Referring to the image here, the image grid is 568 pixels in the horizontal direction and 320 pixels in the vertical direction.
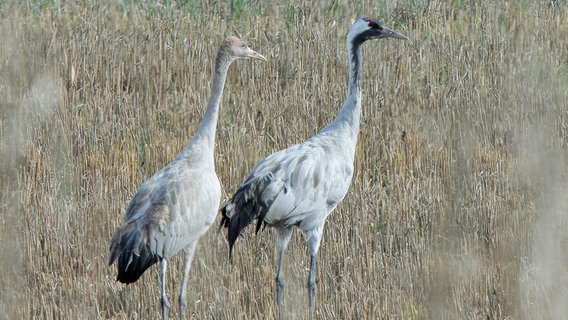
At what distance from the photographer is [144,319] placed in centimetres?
527

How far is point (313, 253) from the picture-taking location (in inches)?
223

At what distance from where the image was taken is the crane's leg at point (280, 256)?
5.34 meters

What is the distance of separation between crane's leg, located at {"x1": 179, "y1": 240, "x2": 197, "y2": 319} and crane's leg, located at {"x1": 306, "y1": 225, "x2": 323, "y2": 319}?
69cm

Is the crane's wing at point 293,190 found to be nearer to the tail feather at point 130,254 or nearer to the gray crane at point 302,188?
the gray crane at point 302,188

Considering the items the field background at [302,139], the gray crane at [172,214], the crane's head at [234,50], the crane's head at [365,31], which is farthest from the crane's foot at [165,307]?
the crane's head at [365,31]

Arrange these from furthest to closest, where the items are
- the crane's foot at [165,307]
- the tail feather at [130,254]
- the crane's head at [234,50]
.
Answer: the crane's head at [234,50] < the crane's foot at [165,307] < the tail feather at [130,254]

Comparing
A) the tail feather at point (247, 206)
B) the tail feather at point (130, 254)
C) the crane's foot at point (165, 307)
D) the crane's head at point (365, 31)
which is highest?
the crane's head at point (365, 31)

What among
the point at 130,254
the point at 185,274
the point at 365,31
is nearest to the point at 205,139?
the point at 185,274

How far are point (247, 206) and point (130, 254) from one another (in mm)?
825

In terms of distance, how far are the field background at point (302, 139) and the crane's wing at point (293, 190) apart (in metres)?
0.26

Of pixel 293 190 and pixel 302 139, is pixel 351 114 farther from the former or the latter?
pixel 302 139

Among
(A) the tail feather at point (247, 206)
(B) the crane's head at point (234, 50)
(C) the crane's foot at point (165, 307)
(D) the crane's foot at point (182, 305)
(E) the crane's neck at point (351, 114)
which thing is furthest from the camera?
(E) the crane's neck at point (351, 114)

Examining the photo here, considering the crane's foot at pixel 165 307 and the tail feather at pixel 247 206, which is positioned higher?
the tail feather at pixel 247 206

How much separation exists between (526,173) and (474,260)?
53.4 inches
